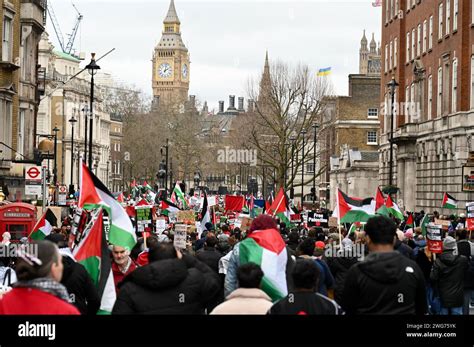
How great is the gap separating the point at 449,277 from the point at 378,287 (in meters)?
8.16

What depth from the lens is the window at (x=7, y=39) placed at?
44.5m

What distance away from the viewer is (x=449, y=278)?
17062 mm

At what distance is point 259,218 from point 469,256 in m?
6.53

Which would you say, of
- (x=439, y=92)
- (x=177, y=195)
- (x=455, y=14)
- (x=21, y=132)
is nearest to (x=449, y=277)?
(x=177, y=195)

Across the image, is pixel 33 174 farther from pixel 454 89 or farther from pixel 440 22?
pixel 440 22

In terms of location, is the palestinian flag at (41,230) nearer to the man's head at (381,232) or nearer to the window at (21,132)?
the man's head at (381,232)

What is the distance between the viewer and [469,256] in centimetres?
1830

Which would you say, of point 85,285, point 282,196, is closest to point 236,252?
point 85,285

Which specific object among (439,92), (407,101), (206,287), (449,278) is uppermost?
(407,101)

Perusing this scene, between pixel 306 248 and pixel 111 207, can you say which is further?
pixel 306 248

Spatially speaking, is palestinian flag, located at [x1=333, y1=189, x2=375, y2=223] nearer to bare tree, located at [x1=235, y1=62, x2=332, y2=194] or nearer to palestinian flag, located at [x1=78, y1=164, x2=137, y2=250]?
palestinian flag, located at [x1=78, y1=164, x2=137, y2=250]

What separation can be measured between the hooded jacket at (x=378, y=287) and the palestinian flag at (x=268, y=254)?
298cm

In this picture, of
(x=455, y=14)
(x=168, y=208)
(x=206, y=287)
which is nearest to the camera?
(x=206, y=287)

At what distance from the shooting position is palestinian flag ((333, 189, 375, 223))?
21219 mm
